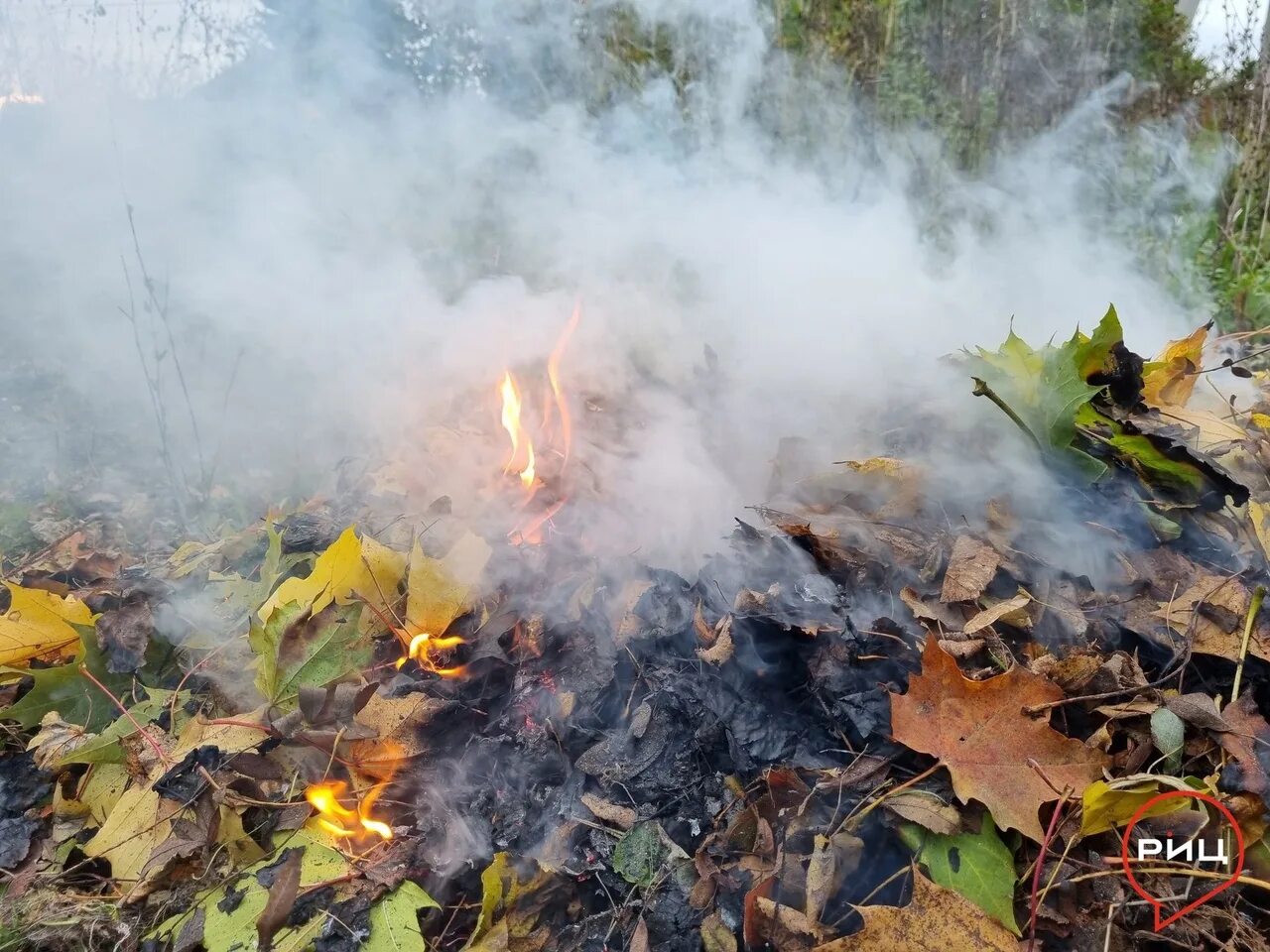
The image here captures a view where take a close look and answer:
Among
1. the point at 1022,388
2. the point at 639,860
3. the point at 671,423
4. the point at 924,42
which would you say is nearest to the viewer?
the point at 639,860

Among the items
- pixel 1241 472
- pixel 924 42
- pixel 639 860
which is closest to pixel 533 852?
pixel 639 860

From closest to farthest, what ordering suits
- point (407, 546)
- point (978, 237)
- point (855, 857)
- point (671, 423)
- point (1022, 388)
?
point (855, 857) → point (1022, 388) → point (407, 546) → point (671, 423) → point (978, 237)

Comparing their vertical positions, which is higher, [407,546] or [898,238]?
[898,238]

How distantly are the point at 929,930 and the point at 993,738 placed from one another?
0.32 metres

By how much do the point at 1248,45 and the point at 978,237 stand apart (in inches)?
223

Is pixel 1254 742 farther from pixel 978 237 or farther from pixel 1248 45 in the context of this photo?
pixel 1248 45

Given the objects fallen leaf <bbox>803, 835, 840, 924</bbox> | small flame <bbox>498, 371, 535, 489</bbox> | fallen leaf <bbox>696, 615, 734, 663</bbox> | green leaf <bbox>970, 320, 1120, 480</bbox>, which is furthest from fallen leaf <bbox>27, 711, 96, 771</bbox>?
green leaf <bbox>970, 320, 1120, 480</bbox>

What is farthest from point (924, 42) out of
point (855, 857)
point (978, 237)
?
point (855, 857)

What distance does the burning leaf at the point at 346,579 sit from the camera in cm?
169

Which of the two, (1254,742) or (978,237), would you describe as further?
(978,237)

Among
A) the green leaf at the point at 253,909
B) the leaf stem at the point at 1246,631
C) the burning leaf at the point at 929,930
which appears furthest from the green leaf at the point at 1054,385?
the green leaf at the point at 253,909

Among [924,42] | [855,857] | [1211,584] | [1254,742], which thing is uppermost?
[924,42]

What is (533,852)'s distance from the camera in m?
1.37

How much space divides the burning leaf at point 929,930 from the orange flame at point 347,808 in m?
0.86
